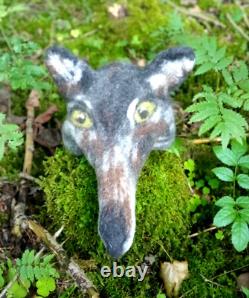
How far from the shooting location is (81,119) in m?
2.56

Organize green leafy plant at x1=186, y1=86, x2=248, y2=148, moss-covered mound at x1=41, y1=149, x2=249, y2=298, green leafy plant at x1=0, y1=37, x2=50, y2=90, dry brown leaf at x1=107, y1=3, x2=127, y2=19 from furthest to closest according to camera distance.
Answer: dry brown leaf at x1=107, y1=3, x2=127, y2=19
green leafy plant at x1=0, y1=37, x2=50, y2=90
moss-covered mound at x1=41, y1=149, x2=249, y2=298
green leafy plant at x1=186, y1=86, x2=248, y2=148

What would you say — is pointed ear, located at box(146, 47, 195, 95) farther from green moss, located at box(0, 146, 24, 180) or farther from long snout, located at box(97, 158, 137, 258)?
green moss, located at box(0, 146, 24, 180)

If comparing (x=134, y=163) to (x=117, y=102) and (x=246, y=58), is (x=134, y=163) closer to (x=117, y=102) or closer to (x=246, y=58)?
(x=117, y=102)

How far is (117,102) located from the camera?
2490mm

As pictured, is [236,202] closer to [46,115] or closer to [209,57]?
[209,57]

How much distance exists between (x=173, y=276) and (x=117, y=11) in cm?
256

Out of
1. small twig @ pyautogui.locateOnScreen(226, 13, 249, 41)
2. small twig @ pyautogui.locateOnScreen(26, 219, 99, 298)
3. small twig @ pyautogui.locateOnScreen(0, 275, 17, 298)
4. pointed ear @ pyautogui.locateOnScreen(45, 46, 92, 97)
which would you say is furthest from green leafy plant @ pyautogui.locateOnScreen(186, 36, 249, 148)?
small twig @ pyautogui.locateOnScreen(0, 275, 17, 298)

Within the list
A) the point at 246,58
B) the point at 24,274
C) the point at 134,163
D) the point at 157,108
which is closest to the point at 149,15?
the point at 246,58

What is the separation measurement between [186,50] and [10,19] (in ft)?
7.17

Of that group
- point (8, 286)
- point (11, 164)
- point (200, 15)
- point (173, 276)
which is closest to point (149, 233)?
point (173, 276)

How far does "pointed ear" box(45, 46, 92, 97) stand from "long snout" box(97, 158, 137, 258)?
20.4 inches

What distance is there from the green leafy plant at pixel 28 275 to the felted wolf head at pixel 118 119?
1.30ft

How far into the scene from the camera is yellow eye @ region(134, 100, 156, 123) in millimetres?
2525

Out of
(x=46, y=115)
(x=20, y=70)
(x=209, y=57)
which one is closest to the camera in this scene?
(x=209, y=57)
